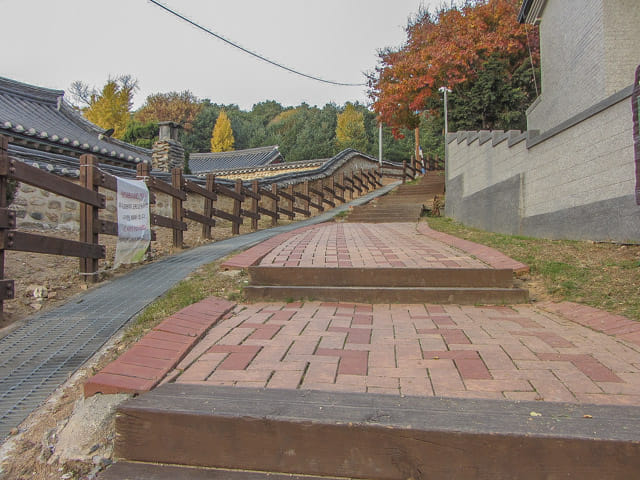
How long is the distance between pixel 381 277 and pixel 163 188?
3.91 m

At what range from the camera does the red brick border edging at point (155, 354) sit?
6.53ft

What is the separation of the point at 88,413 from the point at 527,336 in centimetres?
239

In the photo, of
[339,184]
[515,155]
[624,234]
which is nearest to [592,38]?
[515,155]

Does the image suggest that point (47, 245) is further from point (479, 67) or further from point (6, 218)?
point (479, 67)

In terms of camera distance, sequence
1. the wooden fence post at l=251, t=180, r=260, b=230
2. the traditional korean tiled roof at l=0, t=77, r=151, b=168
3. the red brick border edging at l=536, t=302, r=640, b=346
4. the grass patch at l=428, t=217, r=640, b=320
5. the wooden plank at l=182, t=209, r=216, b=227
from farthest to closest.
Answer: the wooden fence post at l=251, t=180, r=260, b=230 → the traditional korean tiled roof at l=0, t=77, r=151, b=168 → the wooden plank at l=182, t=209, r=216, b=227 → the grass patch at l=428, t=217, r=640, b=320 → the red brick border edging at l=536, t=302, r=640, b=346

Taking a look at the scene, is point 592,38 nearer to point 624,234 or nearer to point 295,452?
point 624,234

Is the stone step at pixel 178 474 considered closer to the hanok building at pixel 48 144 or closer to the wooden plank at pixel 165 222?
the wooden plank at pixel 165 222

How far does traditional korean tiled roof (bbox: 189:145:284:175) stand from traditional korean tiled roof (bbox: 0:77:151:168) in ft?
47.3

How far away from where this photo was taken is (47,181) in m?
3.83

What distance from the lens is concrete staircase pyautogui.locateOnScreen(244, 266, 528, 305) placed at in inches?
139

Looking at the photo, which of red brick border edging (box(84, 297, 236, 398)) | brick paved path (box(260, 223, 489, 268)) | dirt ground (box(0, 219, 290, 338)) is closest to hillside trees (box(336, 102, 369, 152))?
brick paved path (box(260, 223, 489, 268))

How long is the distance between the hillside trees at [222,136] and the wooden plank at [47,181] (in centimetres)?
3960

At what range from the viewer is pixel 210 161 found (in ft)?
107

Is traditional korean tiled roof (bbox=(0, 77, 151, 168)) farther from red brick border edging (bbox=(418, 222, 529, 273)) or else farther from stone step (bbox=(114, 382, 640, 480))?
stone step (bbox=(114, 382, 640, 480))
